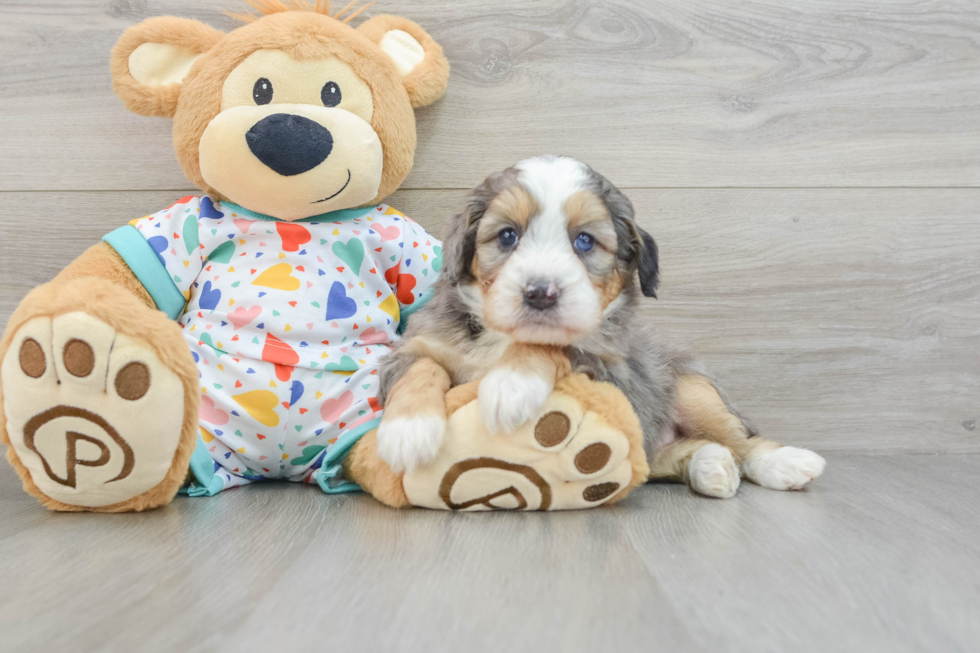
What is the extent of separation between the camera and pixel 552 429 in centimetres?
136

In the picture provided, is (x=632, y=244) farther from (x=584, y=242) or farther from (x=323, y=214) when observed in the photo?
(x=323, y=214)

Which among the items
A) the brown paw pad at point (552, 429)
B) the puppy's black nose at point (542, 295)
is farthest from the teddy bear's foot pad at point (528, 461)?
the puppy's black nose at point (542, 295)

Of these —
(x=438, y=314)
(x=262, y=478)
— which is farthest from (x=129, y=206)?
(x=438, y=314)

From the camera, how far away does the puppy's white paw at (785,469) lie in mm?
1752

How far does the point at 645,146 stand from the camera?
2166 millimetres

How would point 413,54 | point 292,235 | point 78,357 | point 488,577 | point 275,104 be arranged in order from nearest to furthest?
point 488,577 → point 78,357 → point 275,104 → point 292,235 → point 413,54

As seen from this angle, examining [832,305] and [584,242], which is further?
[832,305]

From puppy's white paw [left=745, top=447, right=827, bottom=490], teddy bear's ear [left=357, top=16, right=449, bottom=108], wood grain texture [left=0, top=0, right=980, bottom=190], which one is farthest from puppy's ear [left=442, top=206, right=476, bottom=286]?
puppy's white paw [left=745, top=447, right=827, bottom=490]

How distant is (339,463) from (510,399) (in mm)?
566

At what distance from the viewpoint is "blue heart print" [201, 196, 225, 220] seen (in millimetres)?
1797

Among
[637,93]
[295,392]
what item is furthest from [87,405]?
[637,93]

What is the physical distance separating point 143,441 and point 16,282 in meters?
1.16

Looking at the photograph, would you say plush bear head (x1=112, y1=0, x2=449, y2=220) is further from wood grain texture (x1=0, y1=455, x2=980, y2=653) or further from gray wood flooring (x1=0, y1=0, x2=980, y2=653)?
wood grain texture (x1=0, y1=455, x2=980, y2=653)

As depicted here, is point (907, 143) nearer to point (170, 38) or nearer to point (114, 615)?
point (170, 38)
